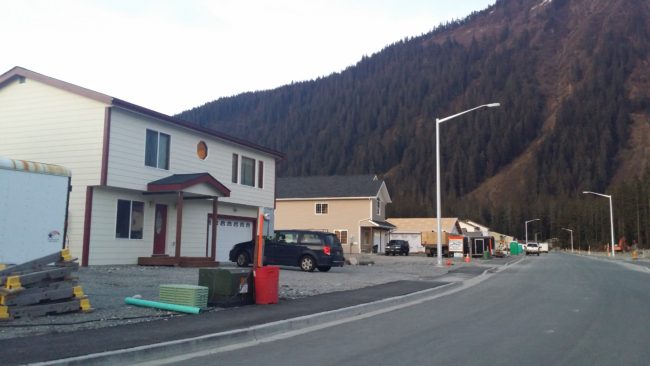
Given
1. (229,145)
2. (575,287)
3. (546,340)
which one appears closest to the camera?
(546,340)

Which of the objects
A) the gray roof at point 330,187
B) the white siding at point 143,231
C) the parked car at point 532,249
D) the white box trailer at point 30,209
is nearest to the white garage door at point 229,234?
the white siding at point 143,231

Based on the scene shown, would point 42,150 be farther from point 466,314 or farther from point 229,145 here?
point 466,314

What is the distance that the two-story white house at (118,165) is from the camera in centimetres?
2205

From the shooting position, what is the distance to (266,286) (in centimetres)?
1272

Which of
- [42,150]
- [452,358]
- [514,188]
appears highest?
[514,188]

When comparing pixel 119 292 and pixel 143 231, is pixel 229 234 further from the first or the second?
pixel 119 292

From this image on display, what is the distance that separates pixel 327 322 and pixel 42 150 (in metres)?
17.3

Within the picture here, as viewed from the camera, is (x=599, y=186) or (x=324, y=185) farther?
(x=599, y=186)

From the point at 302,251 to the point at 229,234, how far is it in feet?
25.2

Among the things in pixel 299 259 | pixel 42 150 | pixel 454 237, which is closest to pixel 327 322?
pixel 299 259

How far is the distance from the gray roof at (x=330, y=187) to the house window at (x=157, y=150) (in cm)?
3216

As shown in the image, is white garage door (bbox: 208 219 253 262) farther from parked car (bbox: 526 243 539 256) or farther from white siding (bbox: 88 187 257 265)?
parked car (bbox: 526 243 539 256)

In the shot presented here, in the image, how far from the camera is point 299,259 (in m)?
23.9

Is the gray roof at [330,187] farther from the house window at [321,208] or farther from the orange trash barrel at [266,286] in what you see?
the orange trash barrel at [266,286]
